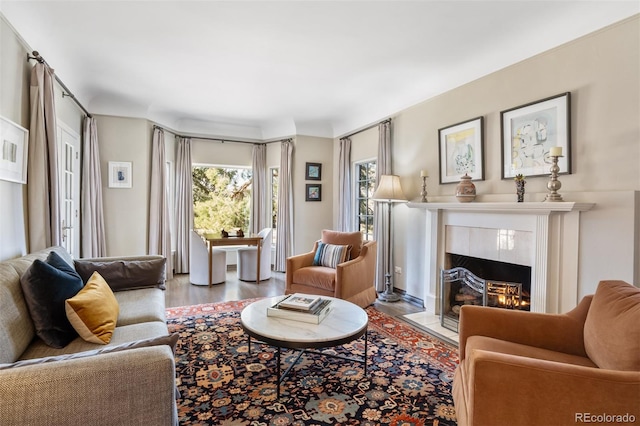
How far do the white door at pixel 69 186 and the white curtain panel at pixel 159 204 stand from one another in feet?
3.08

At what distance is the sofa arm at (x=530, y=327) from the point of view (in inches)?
67.7

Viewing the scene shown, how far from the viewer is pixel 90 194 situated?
13.8ft

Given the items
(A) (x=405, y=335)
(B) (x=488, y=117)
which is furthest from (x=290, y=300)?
(B) (x=488, y=117)

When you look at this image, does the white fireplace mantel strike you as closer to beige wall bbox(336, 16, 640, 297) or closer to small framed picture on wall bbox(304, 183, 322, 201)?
beige wall bbox(336, 16, 640, 297)

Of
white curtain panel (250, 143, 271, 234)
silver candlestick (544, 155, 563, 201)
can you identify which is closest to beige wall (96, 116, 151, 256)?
white curtain panel (250, 143, 271, 234)

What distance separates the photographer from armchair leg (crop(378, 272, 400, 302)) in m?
4.13

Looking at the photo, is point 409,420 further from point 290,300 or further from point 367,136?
point 367,136

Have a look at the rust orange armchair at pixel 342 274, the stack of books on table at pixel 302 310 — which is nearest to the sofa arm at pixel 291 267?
the rust orange armchair at pixel 342 274

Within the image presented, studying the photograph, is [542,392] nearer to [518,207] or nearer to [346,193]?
[518,207]

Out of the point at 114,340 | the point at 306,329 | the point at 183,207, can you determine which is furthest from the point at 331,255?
the point at 183,207

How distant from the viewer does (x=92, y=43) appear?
2.99 meters

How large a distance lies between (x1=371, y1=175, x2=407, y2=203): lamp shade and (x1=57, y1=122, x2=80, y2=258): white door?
3563 mm

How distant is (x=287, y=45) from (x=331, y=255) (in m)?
2.31

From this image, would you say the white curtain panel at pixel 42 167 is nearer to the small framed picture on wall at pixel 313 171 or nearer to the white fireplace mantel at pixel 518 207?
the white fireplace mantel at pixel 518 207
